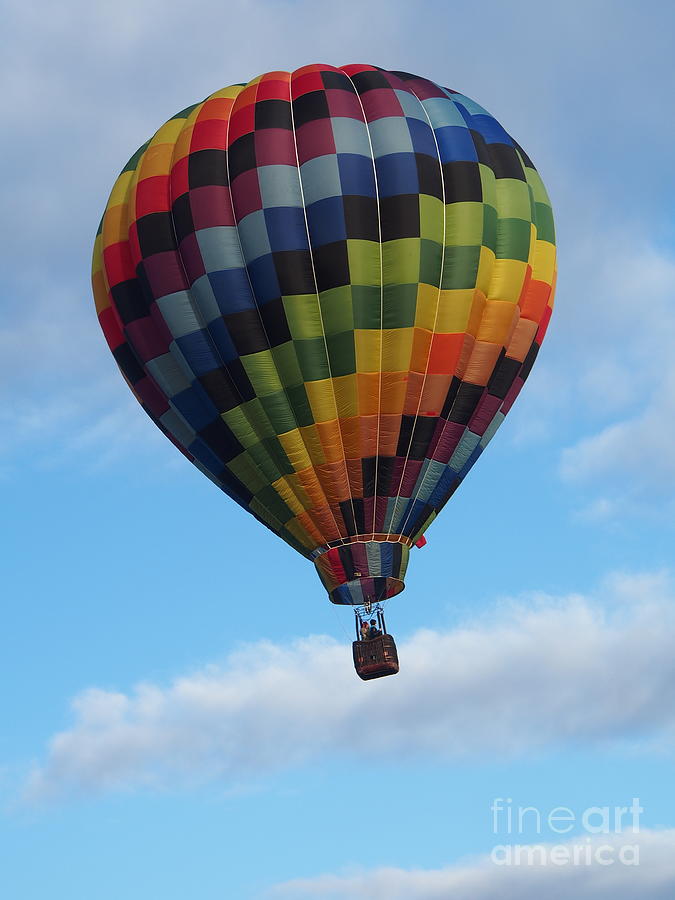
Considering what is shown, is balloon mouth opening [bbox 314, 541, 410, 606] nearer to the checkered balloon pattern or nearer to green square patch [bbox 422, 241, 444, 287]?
the checkered balloon pattern

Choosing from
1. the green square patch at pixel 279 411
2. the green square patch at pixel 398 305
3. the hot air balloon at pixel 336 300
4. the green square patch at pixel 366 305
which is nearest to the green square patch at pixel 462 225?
the hot air balloon at pixel 336 300

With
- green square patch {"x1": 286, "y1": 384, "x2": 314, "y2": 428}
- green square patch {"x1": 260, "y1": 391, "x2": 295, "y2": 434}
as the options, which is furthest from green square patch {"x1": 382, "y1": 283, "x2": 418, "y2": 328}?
green square patch {"x1": 260, "y1": 391, "x2": 295, "y2": 434}

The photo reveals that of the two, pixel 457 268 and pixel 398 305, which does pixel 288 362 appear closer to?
pixel 398 305

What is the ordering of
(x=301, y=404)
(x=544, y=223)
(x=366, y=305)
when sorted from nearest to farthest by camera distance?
1. (x=366, y=305)
2. (x=301, y=404)
3. (x=544, y=223)

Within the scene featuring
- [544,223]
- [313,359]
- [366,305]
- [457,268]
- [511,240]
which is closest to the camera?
[366,305]

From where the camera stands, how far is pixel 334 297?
32.1 meters

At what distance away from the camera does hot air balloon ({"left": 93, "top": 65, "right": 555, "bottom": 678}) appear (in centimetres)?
3225

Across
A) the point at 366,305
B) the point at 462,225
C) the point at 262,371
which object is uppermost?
the point at 462,225

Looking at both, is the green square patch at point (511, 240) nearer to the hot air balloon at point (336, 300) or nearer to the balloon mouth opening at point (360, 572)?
the hot air balloon at point (336, 300)

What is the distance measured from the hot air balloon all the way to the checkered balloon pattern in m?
0.04

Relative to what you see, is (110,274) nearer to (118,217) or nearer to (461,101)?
(118,217)

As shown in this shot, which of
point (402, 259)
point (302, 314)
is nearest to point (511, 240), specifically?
point (402, 259)

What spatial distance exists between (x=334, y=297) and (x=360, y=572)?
4.66m

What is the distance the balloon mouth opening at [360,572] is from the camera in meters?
32.8
